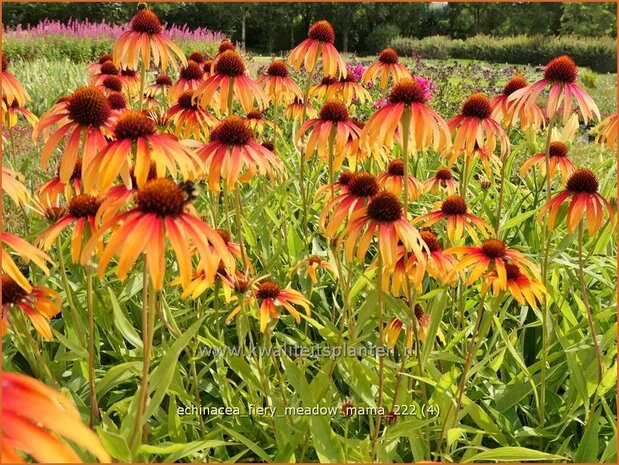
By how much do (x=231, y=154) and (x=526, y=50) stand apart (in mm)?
15707

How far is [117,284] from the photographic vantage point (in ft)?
6.12

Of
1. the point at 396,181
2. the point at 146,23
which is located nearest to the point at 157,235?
the point at 396,181

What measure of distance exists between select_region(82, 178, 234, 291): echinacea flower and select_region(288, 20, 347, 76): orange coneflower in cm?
124

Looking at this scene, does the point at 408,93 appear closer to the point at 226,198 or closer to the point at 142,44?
the point at 226,198

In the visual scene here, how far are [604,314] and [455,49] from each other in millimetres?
15872

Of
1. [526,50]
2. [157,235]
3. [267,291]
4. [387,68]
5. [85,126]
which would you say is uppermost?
[526,50]

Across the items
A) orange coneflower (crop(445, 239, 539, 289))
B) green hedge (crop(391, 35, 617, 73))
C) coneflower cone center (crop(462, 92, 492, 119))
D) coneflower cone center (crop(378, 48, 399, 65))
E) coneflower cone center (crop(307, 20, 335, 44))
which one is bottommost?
orange coneflower (crop(445, 239, 539, 289))

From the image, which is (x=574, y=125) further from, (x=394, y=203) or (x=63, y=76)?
(x=63, y=76)

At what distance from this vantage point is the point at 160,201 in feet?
2.63

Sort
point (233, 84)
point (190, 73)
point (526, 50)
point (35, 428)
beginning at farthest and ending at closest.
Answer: point (526, 50), point (190, 73), point (233, 84), point (35, 428)

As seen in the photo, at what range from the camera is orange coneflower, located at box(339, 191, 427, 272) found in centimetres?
109

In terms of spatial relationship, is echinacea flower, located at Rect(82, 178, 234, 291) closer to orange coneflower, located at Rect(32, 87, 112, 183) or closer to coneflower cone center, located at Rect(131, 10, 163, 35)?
orange coneflower, located at Rect(32, 87, 112, 183)

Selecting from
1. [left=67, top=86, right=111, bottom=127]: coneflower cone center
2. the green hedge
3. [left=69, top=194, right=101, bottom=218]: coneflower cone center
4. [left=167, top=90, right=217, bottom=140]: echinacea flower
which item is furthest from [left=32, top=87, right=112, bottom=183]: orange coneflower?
the green hedge

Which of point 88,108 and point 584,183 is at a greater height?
point 88,108
